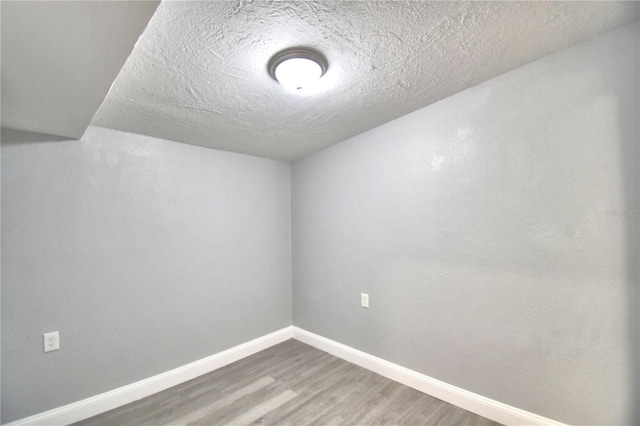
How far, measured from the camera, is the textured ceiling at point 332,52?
1.12 meters

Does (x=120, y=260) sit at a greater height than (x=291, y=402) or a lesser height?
greater

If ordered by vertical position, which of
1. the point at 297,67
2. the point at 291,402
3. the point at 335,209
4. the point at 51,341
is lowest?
the point at 291,402

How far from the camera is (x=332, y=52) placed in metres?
1.35

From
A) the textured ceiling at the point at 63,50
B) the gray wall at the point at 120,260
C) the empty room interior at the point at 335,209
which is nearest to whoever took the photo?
the textured ceiling at the point at 63,50

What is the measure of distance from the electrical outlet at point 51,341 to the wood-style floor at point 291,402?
1.78 ft

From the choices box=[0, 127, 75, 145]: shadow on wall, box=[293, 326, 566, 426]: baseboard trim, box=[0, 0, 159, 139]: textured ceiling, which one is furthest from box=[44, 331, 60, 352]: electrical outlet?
box=[293, 326, 566, 426]: baseboard trim

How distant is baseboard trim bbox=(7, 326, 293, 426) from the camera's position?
175 centimetres

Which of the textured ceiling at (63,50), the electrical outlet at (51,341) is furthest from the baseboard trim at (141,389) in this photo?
the textured ceiling at (63,50)

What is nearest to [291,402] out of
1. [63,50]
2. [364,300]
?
[364,300]

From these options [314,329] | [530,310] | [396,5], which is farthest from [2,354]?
[530,310]

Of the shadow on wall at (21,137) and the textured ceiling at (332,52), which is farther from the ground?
the textured ceiling at (332,52)

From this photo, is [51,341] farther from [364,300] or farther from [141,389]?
[364,300]

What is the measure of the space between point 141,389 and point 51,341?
72 cm

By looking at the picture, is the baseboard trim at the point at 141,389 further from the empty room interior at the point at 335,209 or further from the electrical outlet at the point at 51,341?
the electrical outlet at the point at 51,341
